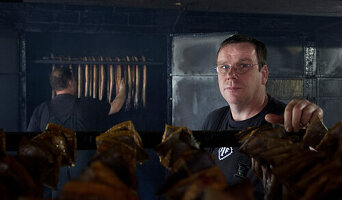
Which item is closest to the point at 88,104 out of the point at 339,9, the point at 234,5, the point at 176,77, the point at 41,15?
the point at 176,77

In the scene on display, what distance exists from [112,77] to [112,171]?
4778mm

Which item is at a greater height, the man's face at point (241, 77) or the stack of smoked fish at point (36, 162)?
the man's face at point (241, 77)

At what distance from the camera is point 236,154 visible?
6.40ft

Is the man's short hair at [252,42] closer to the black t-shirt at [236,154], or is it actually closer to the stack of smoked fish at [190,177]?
the black t-shirt at [236,154]

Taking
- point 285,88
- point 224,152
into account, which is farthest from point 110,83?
point 224,152

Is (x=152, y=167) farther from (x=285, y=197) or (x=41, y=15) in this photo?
(x=285, y=197)

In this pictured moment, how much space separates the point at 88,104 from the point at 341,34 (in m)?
4.83

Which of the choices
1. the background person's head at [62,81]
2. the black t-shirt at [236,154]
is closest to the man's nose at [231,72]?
the black t-shirt at [236,154]

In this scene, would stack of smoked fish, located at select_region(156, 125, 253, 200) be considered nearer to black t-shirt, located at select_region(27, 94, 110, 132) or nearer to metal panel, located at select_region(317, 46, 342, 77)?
black t-shirt, located at select_region(27, 94, 110, 132)

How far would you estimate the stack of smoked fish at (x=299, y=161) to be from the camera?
57 cm

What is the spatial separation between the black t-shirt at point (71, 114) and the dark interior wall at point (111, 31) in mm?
1533

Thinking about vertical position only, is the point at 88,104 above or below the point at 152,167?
above

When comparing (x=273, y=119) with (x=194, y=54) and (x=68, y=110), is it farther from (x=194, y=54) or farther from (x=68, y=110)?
(x=194, y=54)

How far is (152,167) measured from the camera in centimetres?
545
